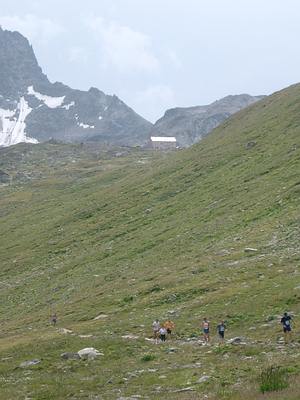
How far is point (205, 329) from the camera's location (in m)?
40.1

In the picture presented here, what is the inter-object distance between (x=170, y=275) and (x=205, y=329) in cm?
2352

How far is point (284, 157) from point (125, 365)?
68.3 metres

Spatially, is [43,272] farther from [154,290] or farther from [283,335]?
[283,335]

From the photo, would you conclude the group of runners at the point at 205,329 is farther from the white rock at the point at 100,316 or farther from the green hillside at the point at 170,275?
the white rock at the point at 100,316

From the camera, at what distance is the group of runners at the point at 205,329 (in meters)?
34.8

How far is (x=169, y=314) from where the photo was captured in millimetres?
48906

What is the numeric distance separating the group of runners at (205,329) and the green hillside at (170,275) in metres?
0.73

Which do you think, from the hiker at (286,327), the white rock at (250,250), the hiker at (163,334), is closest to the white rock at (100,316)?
the hiker at (163,334)

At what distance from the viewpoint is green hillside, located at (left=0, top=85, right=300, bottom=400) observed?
33094 millimetres

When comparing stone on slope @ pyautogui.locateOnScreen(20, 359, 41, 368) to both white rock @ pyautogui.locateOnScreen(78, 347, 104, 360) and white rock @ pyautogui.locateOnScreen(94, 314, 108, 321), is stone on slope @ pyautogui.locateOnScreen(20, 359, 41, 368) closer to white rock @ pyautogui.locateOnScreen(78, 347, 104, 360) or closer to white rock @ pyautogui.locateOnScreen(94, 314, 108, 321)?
white rock @ pyautogui.locateOnScreen(78, 347, 104, 360)

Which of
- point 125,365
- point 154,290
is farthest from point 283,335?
point 154,290

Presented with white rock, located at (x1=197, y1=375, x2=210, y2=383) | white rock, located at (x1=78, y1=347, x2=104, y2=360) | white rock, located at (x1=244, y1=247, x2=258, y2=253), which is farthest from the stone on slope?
white rock, located at (x1=244, y1=247, x2=258, y2=253)

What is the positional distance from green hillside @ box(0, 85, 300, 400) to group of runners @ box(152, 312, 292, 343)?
→ 732 millimetres

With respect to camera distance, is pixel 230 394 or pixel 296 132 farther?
pixel 296 132
